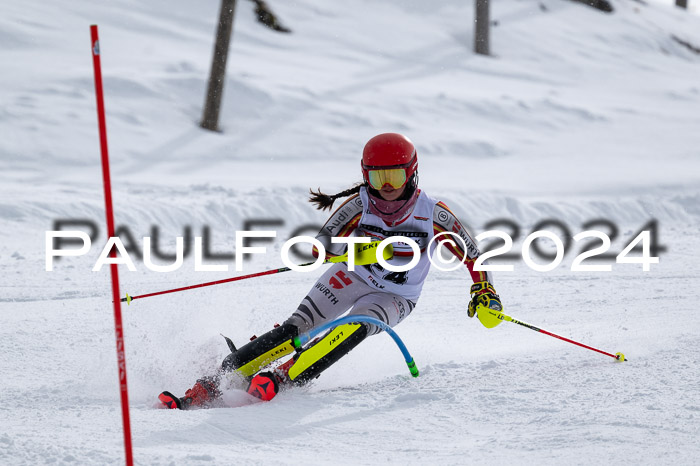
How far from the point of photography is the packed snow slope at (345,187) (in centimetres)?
354

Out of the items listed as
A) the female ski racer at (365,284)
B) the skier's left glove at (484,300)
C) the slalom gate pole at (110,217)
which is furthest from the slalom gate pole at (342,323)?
the slalom gate pole at (110,217)

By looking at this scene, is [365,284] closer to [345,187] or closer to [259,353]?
[259,353]

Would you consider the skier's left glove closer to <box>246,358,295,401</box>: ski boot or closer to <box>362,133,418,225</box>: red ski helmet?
<box>362,133,418,225</box>: red ski helmet

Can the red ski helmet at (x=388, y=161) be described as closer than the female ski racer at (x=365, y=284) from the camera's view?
No

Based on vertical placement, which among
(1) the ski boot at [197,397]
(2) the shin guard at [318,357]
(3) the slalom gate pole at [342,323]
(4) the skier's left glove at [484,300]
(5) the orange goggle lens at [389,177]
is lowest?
(1) the ski boot at [197,397]

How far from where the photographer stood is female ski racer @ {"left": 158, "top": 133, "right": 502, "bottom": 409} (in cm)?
407

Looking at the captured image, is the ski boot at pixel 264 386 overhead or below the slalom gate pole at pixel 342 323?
below

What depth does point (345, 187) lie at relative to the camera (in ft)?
36.9

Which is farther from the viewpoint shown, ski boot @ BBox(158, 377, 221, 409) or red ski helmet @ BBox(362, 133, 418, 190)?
red ski helmet @ BBox(362, 133, 418, 190)

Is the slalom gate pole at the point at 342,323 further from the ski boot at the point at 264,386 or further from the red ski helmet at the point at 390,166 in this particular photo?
the red ski helmet at the point at 390,166

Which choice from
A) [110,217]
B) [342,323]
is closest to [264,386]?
[342,323]

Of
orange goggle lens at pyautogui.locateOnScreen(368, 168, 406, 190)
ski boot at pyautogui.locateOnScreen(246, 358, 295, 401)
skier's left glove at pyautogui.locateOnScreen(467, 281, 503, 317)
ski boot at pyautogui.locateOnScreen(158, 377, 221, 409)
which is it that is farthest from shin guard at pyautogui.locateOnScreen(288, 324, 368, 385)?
orange goggle lens at pyautogui.locateOnScreen(368, 168, 406, 190)

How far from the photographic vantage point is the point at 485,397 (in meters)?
4.05

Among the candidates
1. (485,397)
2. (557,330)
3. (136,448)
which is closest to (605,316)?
Result: (557,330)
